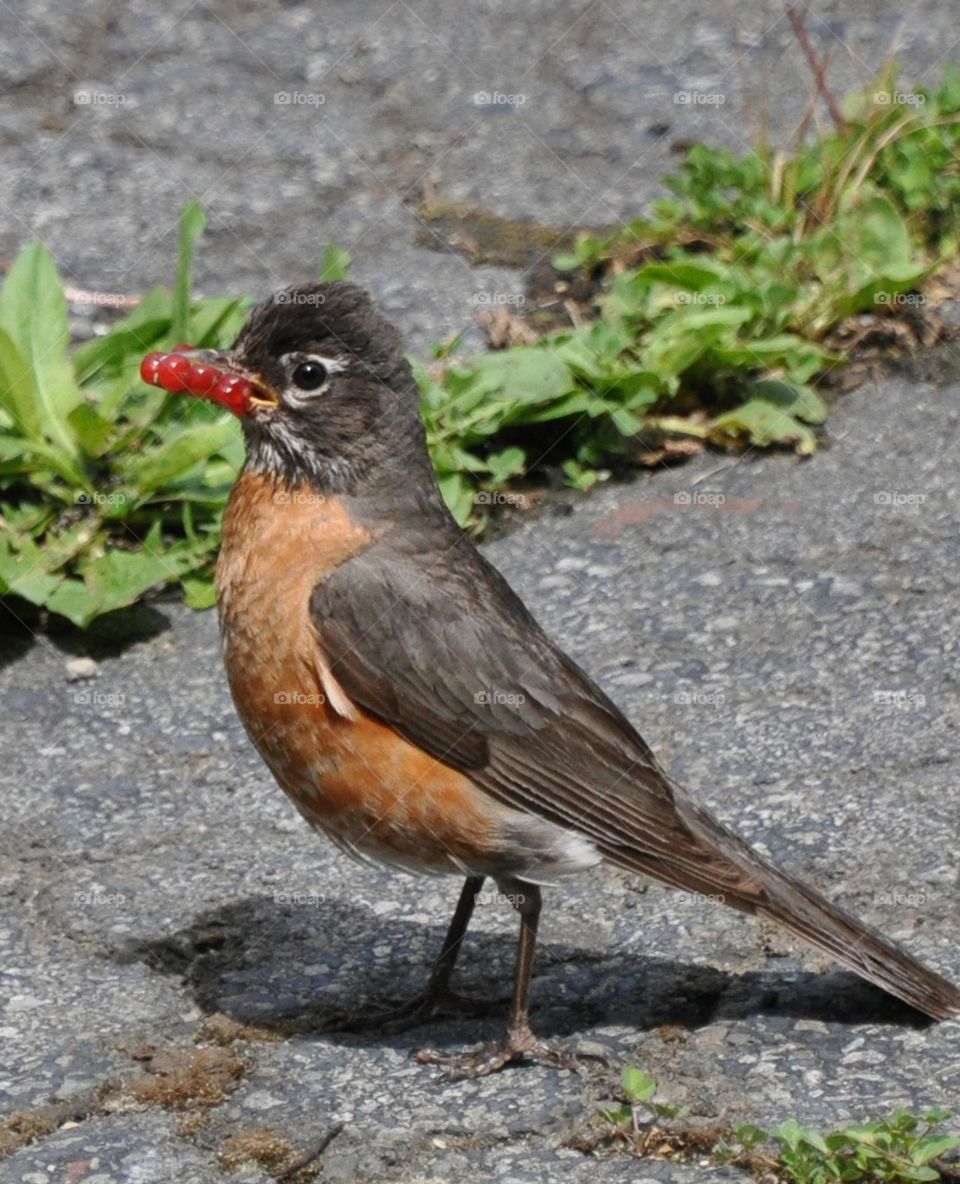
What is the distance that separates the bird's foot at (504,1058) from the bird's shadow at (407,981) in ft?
0.51

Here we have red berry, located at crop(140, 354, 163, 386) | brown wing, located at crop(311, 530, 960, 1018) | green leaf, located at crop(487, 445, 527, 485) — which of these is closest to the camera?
brown wing, located at crop(311, 530, 960, 1018)

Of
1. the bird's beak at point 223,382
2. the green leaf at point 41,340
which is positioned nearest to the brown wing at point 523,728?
the bird's beak at point 223,382

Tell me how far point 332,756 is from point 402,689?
0.23m

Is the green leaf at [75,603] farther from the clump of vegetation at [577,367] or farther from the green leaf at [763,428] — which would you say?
the green leaf at [763,428]

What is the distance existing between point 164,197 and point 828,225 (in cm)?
291

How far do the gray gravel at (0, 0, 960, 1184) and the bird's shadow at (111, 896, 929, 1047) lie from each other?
0.04ft

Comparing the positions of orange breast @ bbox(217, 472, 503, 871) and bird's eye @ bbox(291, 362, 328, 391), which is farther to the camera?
bird's eye @ bbox(291, 362, 328, 391)

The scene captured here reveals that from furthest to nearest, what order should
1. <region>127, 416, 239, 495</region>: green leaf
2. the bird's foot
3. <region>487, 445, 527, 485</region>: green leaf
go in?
<region>487, 445, 527, 485</region>: green leaf, <region>127, 416, 239, 495</region>: green leaf, the bird's foot

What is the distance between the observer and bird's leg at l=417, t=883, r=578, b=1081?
457 centimetres

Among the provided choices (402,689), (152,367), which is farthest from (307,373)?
(402,689)

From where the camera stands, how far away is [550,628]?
644 cm

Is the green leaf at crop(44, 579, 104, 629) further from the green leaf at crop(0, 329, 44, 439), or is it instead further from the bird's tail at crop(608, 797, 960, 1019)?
the bird's tail at crop(608, 797, 960, 1019)

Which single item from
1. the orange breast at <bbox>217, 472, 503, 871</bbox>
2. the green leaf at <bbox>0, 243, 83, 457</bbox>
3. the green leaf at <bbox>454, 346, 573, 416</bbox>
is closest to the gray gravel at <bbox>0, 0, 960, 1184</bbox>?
the green leaf at <bbox>454, 346, 573, 416</bbox>

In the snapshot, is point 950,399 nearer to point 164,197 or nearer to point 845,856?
point 845,856
